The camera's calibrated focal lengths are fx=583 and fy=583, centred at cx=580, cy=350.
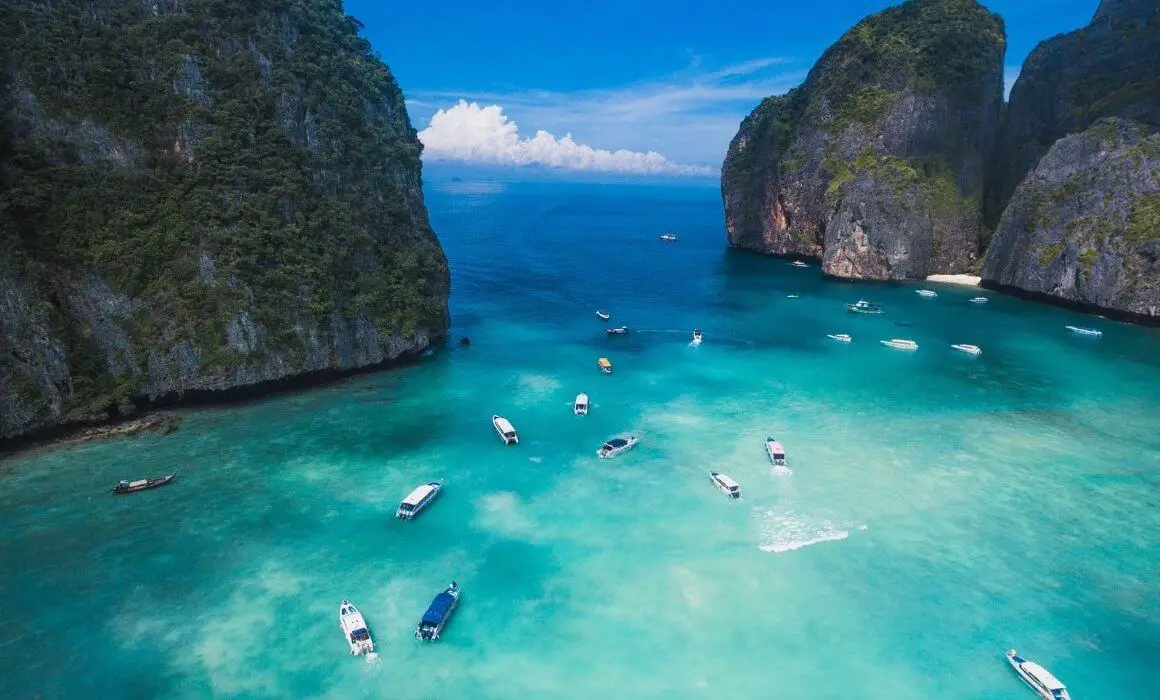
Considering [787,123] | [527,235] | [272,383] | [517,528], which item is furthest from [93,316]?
[787,123]


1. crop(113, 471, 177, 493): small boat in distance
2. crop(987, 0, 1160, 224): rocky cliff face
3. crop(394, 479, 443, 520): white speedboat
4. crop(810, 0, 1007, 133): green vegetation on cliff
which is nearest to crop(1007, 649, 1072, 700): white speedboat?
crop(394, 479, 443, 520): white speedboat

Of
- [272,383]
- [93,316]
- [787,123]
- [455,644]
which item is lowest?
[455,644]

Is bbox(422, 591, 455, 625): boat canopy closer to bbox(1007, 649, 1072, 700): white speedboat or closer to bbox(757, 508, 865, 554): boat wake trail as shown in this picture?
bbox(757, 508, 865, 554): boat wake trail

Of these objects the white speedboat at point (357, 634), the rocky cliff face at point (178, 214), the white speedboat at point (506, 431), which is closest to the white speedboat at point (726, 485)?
the white speedboat at point (506, 431)

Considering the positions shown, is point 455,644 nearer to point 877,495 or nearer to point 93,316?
point 877,495

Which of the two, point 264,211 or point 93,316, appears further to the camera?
point 264,211

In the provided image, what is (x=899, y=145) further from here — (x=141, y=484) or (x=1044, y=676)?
(x=141, y=484)

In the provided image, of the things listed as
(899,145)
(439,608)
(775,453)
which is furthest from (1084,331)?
(439,608)
